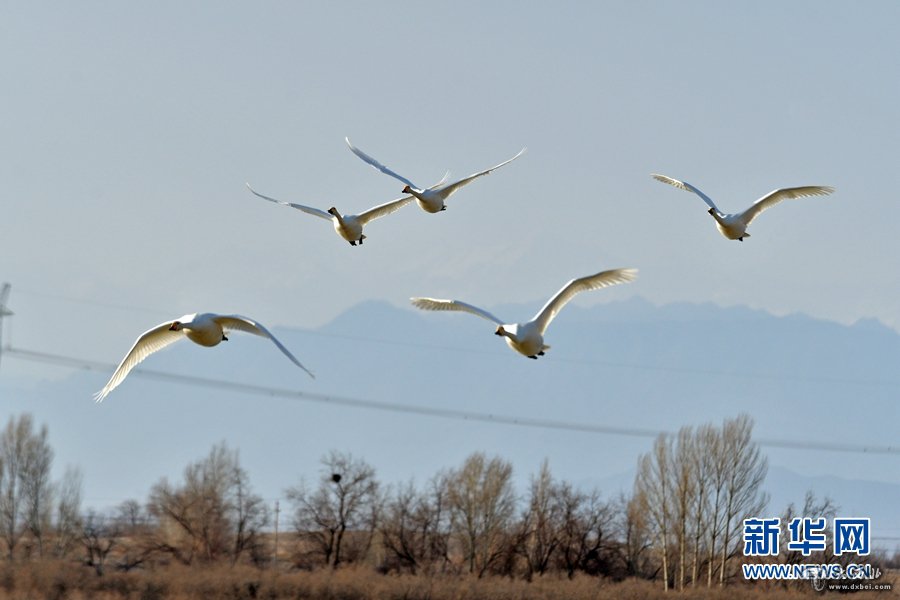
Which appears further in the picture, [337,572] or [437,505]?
[437,505]

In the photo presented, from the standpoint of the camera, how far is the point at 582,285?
100.0ft

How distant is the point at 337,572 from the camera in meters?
66.1

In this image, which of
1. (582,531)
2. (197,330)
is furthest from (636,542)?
(197,330)

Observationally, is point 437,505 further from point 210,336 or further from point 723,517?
point 210,336

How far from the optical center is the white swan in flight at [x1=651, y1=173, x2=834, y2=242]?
1299 inches

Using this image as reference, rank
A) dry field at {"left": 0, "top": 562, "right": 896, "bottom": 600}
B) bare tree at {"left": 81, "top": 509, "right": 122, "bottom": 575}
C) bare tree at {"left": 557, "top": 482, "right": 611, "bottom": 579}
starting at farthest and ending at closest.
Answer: bare tree at {"left": 557, "top": 482, "right": 611, "bottom": 579} → bare tree at {"left": 81, "top": 509, "right": 122, "bottom": 575} → dry field at {"left": 0, "top": 562, "right": 896, "bottom": 600}

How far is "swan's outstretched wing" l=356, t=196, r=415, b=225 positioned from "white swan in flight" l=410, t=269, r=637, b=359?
4.58 metres

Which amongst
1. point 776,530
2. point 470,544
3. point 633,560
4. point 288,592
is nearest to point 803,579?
point 776,530

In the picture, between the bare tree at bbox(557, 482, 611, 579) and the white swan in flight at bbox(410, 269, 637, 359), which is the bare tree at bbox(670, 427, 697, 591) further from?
the white swan in flight at bbox(410, 269, 637, 359)

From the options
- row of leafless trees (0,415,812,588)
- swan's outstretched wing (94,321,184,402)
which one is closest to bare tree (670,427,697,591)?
row of leafless trees (0,415,812,588)

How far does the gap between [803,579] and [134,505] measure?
40700mm

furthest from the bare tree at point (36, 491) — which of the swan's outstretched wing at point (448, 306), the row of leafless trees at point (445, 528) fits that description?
the swan's outstretched wing at point (448, 306)

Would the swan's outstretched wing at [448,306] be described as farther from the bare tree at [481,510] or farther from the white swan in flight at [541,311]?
the bare tree at [481,510]

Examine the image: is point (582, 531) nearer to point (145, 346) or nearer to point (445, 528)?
point (445, 528)
